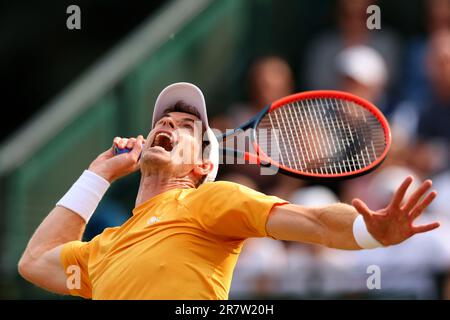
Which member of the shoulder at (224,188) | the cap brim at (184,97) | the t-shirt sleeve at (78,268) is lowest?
the t-shirt sleeve at (78,268)

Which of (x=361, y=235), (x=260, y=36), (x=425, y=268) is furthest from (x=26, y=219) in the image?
(x=361, y=235)

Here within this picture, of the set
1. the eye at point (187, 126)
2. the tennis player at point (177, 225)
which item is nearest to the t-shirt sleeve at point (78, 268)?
the tennis player at point (177, 225)

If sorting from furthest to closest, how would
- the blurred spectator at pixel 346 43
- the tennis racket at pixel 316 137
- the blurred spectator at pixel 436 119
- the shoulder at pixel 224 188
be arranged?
the blurred spectator at pixel 346 43 → the blurred spectator at pixel 436 119 → the tennis racket at pixel 316 137 → the shoulder at pixel 224 188

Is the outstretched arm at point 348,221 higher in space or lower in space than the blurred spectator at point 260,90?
lower

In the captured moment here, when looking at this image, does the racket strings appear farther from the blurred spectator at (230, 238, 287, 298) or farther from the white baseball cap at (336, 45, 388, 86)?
the white baseball cap at (336, 45, 388, 86)

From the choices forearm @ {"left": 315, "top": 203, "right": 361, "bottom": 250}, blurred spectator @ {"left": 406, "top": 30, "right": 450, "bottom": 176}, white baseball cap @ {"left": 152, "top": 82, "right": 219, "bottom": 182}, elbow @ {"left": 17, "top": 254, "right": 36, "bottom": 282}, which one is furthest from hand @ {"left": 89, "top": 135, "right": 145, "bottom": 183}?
blurred spectator @ {"left": 406, "top": 30, "right": 450, "bottom": 176}

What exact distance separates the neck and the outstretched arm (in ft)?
2.73

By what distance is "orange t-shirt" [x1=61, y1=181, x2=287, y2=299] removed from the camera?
13.9 ft

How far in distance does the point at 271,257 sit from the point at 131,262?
2.97m

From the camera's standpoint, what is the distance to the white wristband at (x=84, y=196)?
5.04 metres

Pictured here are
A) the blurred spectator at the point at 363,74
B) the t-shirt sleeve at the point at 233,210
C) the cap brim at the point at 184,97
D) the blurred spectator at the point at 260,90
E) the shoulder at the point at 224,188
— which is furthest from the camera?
the blurred spectator at the point at 260,90

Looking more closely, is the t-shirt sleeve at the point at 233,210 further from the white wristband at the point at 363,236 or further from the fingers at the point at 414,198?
the fingers at the point at 414,198

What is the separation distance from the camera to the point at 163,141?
496 centimetres
